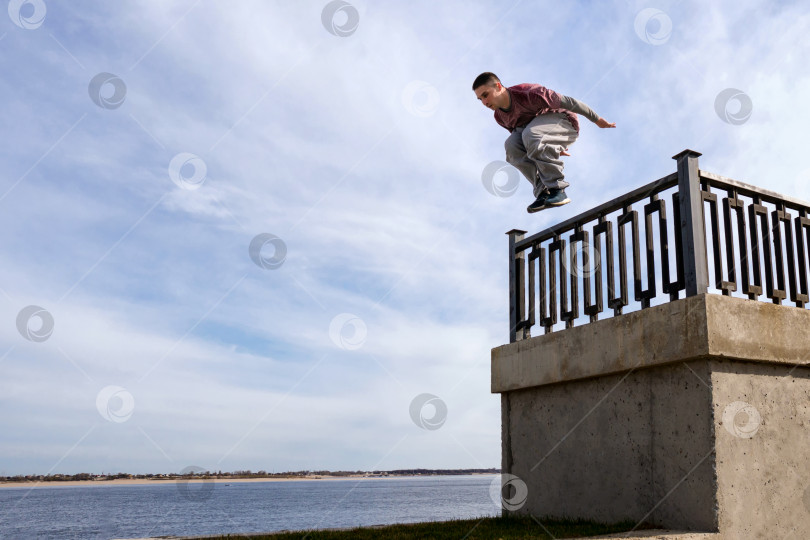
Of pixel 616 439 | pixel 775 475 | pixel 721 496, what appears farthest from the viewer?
pixel 616 439

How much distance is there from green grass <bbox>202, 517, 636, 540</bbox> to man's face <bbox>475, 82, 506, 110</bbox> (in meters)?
4.32

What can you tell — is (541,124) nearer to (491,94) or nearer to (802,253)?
(491,94)

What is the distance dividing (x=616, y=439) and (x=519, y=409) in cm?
157

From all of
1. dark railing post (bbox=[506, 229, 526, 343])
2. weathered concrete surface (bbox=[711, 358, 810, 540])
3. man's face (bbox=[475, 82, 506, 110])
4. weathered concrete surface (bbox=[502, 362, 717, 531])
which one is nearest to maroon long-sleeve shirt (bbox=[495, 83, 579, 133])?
man's face (bbox=[475, 82, 506, 110])

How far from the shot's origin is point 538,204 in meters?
7.12

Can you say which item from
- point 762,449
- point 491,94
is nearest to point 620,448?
point 762,449

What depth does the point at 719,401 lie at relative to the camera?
218 inches

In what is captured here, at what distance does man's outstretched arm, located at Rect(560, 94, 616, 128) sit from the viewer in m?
7.08

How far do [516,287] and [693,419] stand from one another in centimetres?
305

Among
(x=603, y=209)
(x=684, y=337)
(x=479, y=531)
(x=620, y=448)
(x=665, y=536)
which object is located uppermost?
(x=603, y=209)

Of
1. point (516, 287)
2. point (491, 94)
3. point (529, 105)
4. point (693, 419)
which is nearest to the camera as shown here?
point (693, 419)

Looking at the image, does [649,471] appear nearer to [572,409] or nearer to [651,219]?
[572,409]

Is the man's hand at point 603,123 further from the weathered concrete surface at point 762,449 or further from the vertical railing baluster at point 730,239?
the weathered concrete surface at point 762,449

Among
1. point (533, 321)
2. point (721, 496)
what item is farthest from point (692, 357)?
point (533, 321)
